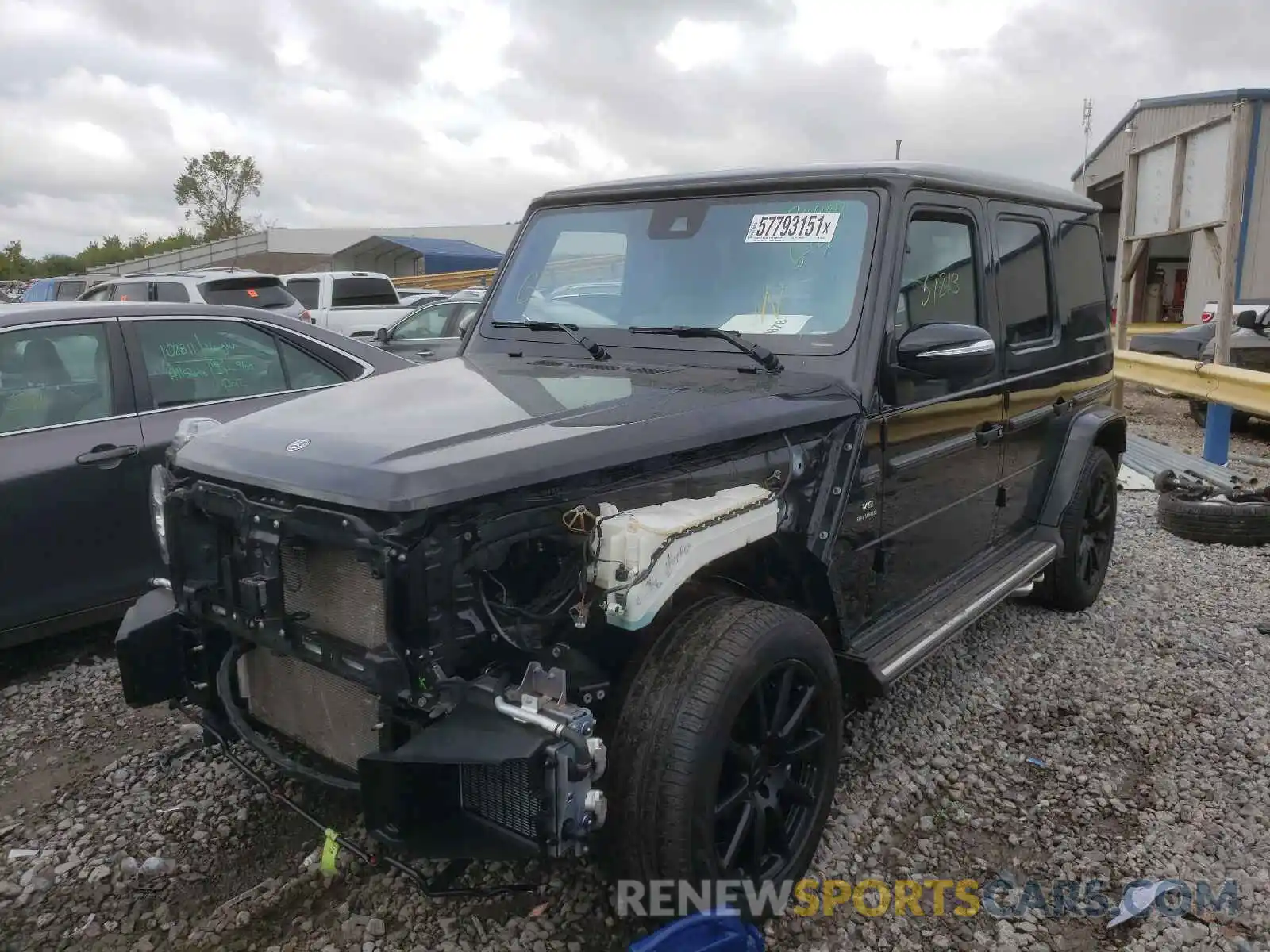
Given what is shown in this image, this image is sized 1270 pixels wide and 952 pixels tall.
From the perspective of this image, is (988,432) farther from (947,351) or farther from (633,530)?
(633,530)

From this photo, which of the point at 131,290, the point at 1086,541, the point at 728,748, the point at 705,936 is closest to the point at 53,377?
the point at 728,748

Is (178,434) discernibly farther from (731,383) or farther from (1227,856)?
(1227,856)

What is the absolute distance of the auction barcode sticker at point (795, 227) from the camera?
3189mm

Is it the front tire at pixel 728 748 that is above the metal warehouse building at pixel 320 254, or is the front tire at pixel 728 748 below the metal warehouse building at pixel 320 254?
below

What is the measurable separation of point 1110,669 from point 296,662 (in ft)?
11.7

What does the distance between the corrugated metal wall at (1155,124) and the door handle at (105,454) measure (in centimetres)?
1712

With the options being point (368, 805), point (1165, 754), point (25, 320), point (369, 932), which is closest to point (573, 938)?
point (369, 932)

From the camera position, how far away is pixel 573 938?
254 cm

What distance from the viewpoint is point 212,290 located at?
13625 mm

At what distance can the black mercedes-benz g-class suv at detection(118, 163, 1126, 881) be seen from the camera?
206cm

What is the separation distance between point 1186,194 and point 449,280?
86.6 feet

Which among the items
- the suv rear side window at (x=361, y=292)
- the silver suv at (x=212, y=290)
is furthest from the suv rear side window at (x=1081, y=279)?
the suv rear side window at (x=361, y=292)

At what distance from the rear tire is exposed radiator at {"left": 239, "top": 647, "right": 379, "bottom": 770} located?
3448 millimetres

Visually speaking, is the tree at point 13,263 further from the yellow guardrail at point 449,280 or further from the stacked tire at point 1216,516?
the stacked tire at point 1216,516
